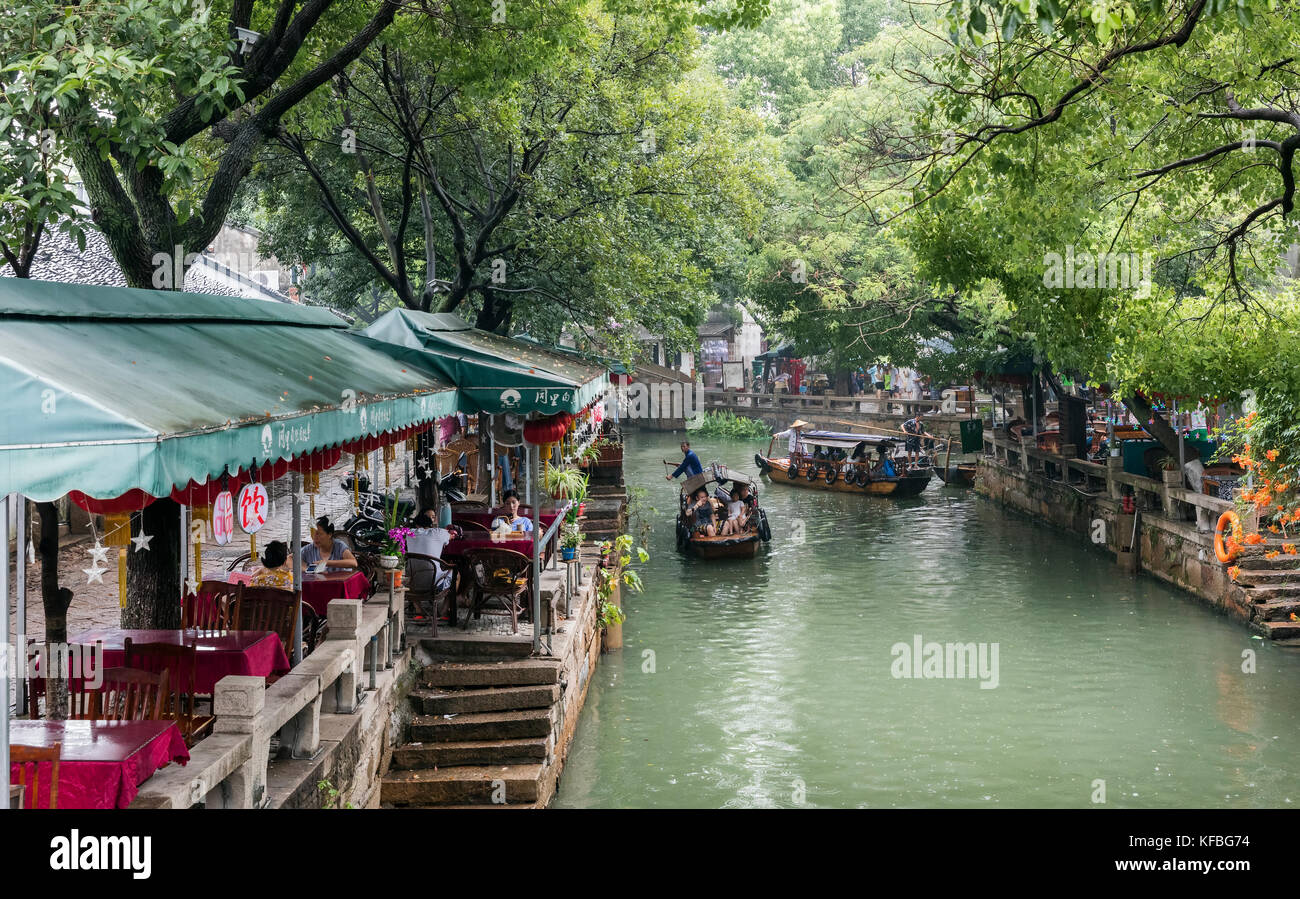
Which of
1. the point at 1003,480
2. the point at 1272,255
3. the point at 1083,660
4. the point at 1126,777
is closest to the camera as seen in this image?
the point at 1126,777

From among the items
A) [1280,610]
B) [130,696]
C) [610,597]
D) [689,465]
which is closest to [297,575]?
[130,696]

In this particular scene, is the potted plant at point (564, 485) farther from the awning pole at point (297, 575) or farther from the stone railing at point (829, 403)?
the stone railing at point (829, 403)

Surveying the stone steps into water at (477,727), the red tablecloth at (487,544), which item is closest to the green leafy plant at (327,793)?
the stone steps into water at (477,727)

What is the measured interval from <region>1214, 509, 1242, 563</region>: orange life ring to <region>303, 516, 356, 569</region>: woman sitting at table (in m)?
13.5

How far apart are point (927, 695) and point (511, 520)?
575 cm

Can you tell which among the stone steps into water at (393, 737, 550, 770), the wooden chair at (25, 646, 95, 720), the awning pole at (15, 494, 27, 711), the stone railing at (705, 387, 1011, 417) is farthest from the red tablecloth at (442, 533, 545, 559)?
the stone railing at (705, 387, 1011, 417)

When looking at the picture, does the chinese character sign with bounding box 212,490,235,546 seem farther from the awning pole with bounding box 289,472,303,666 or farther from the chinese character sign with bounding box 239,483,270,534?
the awning pole with bounding box 289,472,303,666

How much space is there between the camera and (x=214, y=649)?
750cm

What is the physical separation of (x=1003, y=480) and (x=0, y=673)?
29945 millimetres

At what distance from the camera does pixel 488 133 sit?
18.7 m

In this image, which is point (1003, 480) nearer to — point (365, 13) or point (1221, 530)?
point (1221, 530)

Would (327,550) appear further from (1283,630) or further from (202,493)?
(1283,630)
